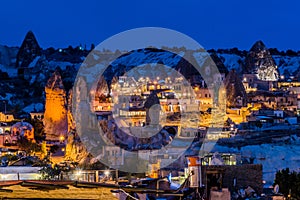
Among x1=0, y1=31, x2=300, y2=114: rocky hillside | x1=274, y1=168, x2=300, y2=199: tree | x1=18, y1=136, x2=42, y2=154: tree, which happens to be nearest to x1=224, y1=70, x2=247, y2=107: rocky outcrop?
x1=0, y1=31, x2=300, y2=114: rocky hillside

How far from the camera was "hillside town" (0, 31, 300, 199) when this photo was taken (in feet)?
29.0

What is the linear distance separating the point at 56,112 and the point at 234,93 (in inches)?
245

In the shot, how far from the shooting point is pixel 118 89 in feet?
74.6

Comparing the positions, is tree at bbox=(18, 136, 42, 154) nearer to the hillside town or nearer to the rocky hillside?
the hillside town

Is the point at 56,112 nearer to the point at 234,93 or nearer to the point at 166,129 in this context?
the point at 166,129

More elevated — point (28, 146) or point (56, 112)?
point (56, 112)

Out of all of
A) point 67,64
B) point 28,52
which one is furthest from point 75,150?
point 67,64

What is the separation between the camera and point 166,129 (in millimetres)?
16188

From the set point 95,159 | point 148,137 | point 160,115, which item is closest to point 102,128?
point 148,137

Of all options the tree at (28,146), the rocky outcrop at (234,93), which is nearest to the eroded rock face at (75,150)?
the tree at (28,146)

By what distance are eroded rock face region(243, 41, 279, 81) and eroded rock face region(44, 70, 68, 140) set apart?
455 inches

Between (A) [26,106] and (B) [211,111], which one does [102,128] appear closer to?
(B) [211,111]

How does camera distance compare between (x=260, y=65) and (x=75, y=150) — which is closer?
(x=75, y=150)

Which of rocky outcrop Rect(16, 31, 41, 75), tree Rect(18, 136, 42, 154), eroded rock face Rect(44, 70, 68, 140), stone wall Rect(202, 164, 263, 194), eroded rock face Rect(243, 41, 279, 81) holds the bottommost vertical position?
stone wall Rect(202, 164, 263, 194)
